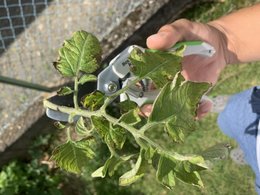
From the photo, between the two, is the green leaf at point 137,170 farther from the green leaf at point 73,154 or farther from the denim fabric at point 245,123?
the denim fabric at point 245,123

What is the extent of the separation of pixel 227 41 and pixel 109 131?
0.90 metres

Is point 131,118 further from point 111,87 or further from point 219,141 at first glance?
point 219,141

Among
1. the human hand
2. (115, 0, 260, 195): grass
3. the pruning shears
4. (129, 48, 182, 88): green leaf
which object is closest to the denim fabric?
the human hand

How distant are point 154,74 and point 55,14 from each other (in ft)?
6.00

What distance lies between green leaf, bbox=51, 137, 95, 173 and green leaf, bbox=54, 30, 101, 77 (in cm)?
12

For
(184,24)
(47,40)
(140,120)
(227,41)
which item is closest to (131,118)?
(140,120)

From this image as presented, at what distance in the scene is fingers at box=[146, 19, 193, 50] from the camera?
3.52 ft

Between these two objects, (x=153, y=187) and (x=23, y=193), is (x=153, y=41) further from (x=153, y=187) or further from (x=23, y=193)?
(x=23, y=193)

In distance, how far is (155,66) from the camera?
0.68m

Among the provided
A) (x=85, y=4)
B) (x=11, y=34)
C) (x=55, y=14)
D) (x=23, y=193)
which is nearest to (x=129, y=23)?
(x=85, y=4)

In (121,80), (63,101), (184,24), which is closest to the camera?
(63,101)

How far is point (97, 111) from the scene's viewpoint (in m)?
0.64

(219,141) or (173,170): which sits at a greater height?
(173,170)

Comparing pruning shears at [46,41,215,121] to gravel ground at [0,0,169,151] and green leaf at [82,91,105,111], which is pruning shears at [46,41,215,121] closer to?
green leaf at [82,91,105,111]
